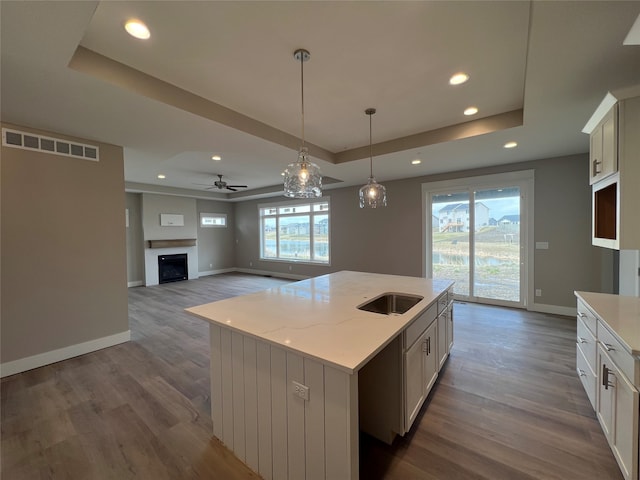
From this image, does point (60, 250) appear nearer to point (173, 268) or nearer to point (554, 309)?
point (173, 268)

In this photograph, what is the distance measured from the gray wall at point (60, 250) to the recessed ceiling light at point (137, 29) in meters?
2.06

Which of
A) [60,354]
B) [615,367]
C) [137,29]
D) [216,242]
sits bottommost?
[60,354]

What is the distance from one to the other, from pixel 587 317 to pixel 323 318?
6.76 ft

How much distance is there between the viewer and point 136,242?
7.15 m

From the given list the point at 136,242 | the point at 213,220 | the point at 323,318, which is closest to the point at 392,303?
the point at 323,318

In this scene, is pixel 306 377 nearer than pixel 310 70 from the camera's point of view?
Yes

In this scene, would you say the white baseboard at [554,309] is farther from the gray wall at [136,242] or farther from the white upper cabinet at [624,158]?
the gray wall at [136,242]

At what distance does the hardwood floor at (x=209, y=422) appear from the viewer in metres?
1.60

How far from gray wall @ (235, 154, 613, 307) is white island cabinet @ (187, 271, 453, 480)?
355 centimetres

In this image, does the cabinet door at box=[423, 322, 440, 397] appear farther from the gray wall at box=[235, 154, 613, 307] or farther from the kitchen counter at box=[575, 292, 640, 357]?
the gray wall at box=[235, 154, 613, 307]

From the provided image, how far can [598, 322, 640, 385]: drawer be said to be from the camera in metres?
1.29

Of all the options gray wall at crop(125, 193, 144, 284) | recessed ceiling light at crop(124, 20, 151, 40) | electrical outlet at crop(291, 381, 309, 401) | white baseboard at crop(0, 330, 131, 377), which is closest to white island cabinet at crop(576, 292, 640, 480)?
electrical outlet at crop(291, 381, 309, 401)

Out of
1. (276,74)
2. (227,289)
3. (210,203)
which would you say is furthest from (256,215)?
(276,74)

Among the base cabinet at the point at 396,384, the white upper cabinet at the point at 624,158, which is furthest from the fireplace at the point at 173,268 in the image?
the white upper cabinet at the point at 624,158
